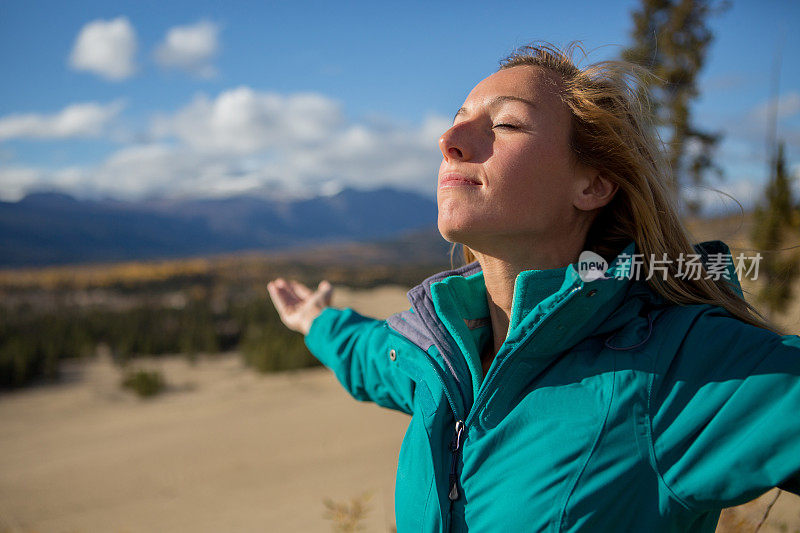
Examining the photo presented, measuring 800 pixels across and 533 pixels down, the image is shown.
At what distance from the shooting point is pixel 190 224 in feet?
328

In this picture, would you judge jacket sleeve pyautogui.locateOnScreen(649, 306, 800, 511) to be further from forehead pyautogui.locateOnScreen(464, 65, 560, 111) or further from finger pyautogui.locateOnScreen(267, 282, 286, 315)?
finger pyautogui.locateOnScreen(267, 282, 286, 315)

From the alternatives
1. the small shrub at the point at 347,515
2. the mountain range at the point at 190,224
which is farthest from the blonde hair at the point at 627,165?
the mountain range at the point at 190,224

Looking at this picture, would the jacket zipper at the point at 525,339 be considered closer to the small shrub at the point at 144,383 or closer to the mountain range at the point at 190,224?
the small shrub at the point at 144,383

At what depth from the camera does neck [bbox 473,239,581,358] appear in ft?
5.42

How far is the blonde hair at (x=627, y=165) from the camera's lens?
5.09ft

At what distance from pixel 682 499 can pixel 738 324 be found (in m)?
0.42

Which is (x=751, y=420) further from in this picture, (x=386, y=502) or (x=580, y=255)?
(x=386, y=502)

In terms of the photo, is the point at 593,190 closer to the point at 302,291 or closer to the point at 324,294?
the point at 324,294

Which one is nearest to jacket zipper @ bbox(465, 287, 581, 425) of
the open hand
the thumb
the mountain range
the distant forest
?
the open hand

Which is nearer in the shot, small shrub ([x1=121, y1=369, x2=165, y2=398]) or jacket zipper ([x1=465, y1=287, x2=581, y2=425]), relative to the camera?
jacket zipper ([x1=465, y1=287, x2=581, y2=425])

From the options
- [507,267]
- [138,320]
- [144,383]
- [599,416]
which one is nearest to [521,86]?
[507,267]

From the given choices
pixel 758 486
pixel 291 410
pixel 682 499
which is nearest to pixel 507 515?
pixel 682 499

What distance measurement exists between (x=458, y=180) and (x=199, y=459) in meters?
7.05

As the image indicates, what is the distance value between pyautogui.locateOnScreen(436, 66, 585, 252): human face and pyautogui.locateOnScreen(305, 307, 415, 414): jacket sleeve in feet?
2.24
